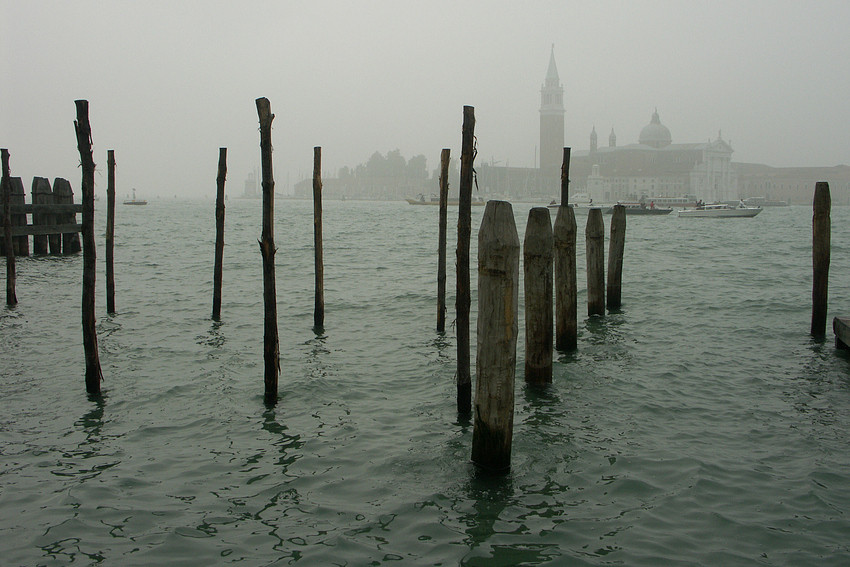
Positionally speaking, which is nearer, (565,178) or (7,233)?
(565,178)

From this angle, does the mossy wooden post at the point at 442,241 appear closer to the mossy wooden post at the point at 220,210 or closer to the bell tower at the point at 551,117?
the mossy wooden post at the point at 220,210

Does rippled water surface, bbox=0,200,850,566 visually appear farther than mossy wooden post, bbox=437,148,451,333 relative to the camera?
No

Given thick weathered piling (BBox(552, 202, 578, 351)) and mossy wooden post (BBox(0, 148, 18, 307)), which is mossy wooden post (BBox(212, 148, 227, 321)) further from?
thick weathered piling (BBox(552, 202, 578, 351))

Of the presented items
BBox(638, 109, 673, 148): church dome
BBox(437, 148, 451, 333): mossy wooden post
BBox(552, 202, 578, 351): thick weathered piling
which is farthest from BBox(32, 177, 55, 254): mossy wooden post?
BBox(638, 109, 673, 148): church dome

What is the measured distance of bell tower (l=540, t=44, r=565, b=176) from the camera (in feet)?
502

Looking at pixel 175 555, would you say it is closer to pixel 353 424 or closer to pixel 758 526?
pixel 353 424

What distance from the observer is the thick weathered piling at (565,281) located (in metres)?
7.47

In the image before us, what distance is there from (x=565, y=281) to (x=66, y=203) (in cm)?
1615

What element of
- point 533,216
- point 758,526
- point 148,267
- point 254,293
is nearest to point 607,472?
point 758,526

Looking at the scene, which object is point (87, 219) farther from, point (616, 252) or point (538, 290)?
point (616, 252)

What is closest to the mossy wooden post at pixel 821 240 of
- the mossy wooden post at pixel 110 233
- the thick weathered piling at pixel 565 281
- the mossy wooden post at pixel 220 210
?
the thick weathered piling at pixel 565 281

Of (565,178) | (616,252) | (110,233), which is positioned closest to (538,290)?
(565,178)

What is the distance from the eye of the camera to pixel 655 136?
448 feet

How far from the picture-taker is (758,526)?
3.88 meters
